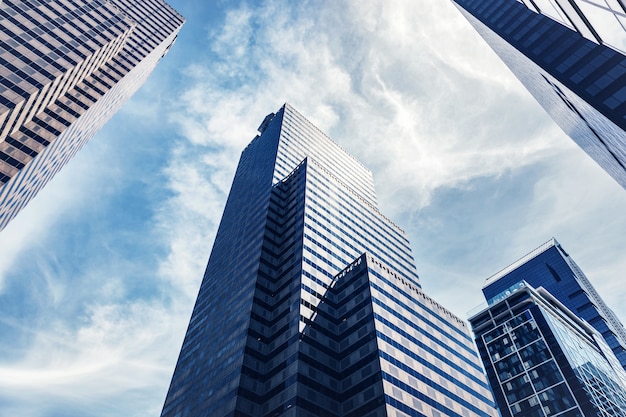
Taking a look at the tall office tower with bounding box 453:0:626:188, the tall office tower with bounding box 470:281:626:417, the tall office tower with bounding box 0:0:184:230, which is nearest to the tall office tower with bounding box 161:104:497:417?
the tall office tower with bounding box 470:281:626:417

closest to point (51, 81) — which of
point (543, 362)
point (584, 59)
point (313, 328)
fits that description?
point (313, 328)

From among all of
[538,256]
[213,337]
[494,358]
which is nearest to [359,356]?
[213,337]

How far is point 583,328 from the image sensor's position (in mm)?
142625

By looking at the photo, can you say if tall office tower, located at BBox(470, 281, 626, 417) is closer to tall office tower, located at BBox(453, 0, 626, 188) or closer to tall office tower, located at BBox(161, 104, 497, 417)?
tall office tower, located at BBox(161, 104, 497, 417)

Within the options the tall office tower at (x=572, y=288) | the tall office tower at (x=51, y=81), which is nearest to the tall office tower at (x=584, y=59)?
the tall office tower at (x=51, y=81)

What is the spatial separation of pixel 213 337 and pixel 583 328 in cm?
14259

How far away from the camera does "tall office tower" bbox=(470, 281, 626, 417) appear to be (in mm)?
97625

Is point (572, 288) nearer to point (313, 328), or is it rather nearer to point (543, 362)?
point (543, 362)

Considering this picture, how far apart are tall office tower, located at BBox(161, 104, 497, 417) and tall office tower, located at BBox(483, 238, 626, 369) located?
347 feet

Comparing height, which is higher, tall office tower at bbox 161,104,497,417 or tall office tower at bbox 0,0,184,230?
tall office tower at bbox 0,0,184,230

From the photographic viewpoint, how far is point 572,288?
177750 millimetres

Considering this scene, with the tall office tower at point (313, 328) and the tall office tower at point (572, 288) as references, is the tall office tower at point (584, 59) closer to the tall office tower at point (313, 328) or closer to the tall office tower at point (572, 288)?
the tall office tower at point (313, 328)

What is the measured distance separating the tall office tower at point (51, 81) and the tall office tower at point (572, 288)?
170258mm

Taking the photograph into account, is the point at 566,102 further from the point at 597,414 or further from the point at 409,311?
the point at 597,414
